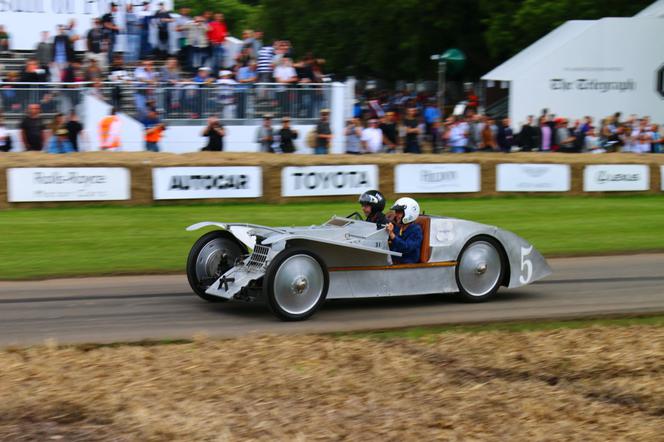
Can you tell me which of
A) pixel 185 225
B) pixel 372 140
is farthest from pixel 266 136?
pixel 185 225

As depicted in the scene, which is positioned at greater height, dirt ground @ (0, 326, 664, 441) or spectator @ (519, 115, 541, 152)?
spectator @ (519, 115, 541, 152)

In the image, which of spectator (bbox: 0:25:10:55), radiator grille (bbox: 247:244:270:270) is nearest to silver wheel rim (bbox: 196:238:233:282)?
radiator grille (bbox: 247:244:270:270)

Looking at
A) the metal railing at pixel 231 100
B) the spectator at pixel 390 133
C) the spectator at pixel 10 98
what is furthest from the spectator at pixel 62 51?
the spectator at pixel 390 133

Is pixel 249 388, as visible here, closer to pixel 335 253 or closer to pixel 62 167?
pixel 335 253

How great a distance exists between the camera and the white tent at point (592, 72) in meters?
28.8

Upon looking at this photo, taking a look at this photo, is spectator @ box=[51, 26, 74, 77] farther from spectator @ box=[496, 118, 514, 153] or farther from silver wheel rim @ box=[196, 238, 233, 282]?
silver wheel rim @ box=[196, 238, 233, 282]

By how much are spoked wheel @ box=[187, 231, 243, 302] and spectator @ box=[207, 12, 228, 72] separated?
13865 mm

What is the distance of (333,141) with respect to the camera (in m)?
22.3

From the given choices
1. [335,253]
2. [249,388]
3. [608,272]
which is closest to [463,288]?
[335,253]

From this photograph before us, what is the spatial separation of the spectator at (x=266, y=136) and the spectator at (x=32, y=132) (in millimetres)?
4466

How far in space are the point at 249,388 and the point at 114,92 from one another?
15.6 meters

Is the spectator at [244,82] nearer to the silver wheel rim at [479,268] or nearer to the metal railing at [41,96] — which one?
the metal railing at [41,96]

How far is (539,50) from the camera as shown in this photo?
2936 cm

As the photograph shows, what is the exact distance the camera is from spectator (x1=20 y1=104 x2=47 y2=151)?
19.5 m
